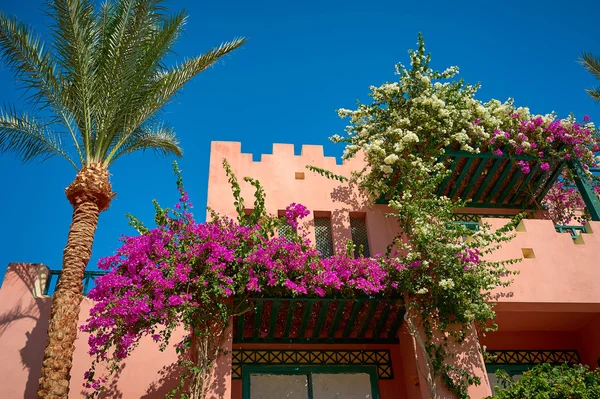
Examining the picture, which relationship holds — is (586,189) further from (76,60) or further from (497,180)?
(76,60)

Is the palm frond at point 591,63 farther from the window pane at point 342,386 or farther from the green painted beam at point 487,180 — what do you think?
the window pane at point 342,386

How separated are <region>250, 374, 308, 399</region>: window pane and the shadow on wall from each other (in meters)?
3.91

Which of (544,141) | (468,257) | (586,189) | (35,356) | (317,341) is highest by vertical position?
(544,141)

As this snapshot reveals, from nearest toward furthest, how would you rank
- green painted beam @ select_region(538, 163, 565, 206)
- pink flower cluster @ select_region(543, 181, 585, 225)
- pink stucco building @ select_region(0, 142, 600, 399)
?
pink stucco building @ select_region(0, 142, 600, 399) → green painted beam @ select_region(538, 163, 565, 206) → pink flower cluster @ select_region(543, 181, 585, 225)

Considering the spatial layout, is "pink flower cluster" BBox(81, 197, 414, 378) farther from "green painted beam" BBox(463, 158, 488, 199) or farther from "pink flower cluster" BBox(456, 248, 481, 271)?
"green painted beam" BBox(463, 158, 488, 199)

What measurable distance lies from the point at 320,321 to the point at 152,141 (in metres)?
5.06

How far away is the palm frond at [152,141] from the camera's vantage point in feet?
37.1

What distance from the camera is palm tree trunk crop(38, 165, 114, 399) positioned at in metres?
8.42

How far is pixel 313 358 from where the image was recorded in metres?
11.4

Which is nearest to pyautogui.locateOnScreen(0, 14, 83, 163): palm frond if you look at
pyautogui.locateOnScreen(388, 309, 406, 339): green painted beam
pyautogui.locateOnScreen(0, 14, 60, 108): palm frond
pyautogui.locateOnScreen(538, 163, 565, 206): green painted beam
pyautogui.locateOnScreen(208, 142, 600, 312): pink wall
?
pyautogui.locateOnScreen(0, 14, 60, 108): palm frond

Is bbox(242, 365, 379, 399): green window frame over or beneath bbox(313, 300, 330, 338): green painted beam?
beneath

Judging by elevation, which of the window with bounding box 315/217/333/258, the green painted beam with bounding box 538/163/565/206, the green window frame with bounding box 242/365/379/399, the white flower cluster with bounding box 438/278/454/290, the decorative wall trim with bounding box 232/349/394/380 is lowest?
the green window frame with bounding box 242/365/379/399

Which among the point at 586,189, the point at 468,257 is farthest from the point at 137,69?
the point at 586,189

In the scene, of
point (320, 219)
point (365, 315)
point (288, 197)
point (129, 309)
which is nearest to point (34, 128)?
point (129, 309)
